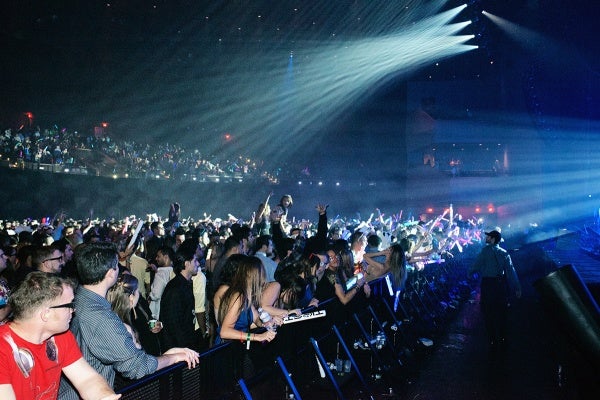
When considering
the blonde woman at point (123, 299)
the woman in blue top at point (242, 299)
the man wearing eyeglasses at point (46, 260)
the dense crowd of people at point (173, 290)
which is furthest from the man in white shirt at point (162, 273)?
the blonde woman at point (123, 299)

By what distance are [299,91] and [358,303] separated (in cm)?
2702

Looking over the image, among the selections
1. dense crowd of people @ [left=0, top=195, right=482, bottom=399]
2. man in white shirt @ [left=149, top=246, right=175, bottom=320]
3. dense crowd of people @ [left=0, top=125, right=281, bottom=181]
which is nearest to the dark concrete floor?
dense crowd of people @ [left=0, top=195, right=482, bottom=399]

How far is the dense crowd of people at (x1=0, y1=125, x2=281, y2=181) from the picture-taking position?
1789 centimetres

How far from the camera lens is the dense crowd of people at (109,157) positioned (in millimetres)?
17891

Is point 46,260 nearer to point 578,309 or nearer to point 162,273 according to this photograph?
point 162,273

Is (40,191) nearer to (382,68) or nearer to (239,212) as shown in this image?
(239,212)

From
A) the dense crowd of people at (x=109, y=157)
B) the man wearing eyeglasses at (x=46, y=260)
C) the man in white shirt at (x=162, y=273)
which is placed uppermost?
the dense crowd of people at (x=109, y=157)

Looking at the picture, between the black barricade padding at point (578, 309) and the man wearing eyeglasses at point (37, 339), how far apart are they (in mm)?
2140

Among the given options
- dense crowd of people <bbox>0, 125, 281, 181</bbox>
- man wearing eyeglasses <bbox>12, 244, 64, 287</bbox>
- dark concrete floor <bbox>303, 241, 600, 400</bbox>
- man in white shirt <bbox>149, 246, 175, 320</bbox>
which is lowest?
dark concrete floor <bbox>303, 241, 600, 400</bbox>

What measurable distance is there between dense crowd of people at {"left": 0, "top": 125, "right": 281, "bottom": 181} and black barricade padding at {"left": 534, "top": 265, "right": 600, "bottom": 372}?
1794 centimetres

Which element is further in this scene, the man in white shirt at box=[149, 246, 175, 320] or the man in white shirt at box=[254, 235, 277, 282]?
the man in white shirt at box=[254, 235, 277, 282]

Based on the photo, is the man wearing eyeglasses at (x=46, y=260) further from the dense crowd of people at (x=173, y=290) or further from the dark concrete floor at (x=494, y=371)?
the dark concrete floor at (x=494, y=371)

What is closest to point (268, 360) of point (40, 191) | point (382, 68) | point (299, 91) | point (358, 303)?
point (358, 303)

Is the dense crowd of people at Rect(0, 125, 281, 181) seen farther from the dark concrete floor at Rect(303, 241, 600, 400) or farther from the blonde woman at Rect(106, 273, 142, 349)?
the blonde woman at Rect(106, 273, 142, 349)
